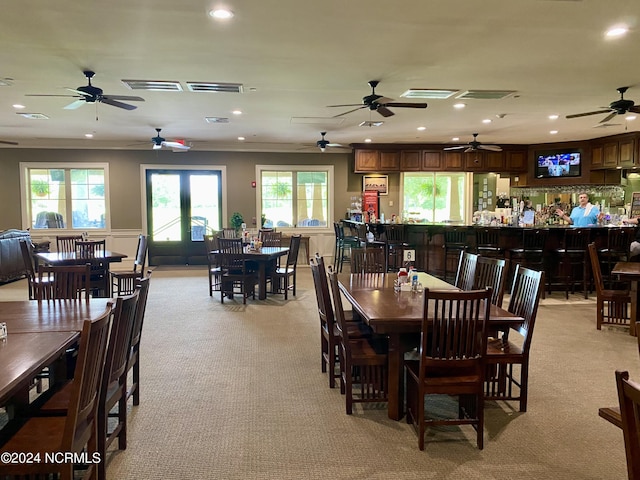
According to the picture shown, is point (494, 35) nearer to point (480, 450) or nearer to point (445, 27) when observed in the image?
point (445, 27)

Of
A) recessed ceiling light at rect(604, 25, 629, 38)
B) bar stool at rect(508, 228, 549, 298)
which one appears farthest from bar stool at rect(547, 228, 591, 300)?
recessed ceiling light at rect(604, 25, 629, 38)

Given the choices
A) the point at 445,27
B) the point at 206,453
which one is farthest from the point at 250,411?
the point at 445,27

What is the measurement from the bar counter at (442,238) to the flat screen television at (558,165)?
12.3 feet

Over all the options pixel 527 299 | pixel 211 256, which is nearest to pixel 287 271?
pixel 211 256

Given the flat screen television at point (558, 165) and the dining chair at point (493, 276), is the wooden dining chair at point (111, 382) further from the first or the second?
the flat screen television at point (558, 165)

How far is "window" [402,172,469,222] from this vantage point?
10906 millimetres

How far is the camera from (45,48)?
13.3 ft

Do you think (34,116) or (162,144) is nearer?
(34,116)

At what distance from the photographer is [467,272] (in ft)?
13.5

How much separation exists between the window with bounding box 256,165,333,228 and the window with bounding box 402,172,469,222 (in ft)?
6.29

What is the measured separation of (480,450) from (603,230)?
5.66 metres

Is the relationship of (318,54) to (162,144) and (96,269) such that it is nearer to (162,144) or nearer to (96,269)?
(96,269)

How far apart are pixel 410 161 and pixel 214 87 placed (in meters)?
6.06

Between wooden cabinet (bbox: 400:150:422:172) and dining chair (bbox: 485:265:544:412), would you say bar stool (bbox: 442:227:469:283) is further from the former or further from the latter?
dining chair (bbox: 485:265:544:412)
